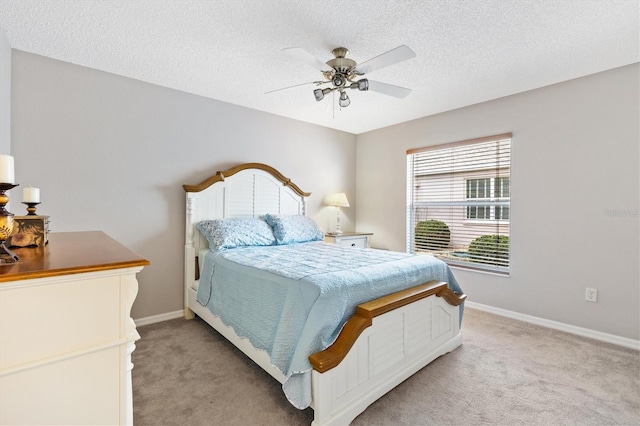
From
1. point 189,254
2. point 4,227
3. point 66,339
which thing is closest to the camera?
point 66,339

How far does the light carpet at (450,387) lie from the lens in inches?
67.0

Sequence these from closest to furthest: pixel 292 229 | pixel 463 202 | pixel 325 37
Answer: pixel 325 37 < pixel 292 229 < pixel 463 202

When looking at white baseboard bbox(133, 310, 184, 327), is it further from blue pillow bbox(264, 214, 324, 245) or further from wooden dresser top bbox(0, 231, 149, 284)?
wooden dresser top bbox(0, 231, 149, 284)

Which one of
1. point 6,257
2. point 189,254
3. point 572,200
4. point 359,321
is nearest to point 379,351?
point 359,321

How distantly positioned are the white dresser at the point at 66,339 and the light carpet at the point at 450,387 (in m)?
0.92

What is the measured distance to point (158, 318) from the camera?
3072 millimetres

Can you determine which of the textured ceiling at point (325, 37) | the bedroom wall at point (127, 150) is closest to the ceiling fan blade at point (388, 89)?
the textured ceiling at point (325, 37)

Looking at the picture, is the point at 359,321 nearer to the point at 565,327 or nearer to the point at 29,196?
the point at 29,196

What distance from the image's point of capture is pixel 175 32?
2.14m

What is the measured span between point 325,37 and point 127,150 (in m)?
2.09

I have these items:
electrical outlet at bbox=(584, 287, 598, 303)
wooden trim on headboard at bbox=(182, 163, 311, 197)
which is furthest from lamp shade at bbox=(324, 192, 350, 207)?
electrical outlet at bbox=(584, 287, 598, 303)

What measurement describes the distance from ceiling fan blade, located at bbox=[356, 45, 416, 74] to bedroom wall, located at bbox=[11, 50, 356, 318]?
195 cm

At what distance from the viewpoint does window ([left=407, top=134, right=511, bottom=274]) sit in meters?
3.39

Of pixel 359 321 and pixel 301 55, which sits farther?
pixel 301 55
